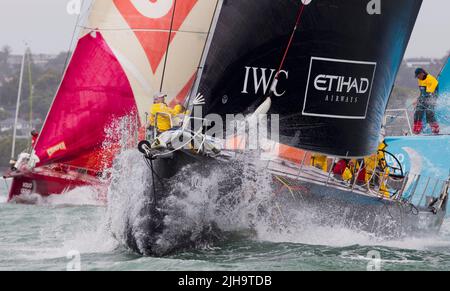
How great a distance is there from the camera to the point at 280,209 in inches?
367

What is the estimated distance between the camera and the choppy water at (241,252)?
26.0 feet

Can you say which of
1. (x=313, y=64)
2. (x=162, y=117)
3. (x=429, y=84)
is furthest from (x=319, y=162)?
(x=429, y=84)

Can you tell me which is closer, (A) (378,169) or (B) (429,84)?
(A) (378,169)

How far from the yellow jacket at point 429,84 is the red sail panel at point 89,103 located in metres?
4.16

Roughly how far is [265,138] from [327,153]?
2.63ft

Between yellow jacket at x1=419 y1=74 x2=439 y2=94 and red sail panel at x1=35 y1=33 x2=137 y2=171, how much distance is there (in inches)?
164

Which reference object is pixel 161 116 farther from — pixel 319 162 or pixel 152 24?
pixel 152 24

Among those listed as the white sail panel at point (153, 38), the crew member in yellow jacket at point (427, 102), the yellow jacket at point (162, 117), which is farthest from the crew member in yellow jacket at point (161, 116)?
the crew member in yellow jacket at point (427, 102)

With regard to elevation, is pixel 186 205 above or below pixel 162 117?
below

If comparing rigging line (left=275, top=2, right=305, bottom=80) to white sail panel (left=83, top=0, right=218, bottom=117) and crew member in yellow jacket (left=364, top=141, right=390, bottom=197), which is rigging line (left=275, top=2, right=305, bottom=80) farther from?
white sail panel (left=83, top=0, right=218, bottom=117)

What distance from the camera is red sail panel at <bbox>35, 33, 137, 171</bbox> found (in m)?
14.6

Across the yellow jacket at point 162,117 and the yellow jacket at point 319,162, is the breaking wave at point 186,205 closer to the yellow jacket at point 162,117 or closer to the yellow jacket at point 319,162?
the yellow jacket at point 162,117

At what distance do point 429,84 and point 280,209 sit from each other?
6.11 metres

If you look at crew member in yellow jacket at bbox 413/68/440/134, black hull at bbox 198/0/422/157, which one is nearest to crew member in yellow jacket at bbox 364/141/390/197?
black hull at bbox 198/0/422/157
